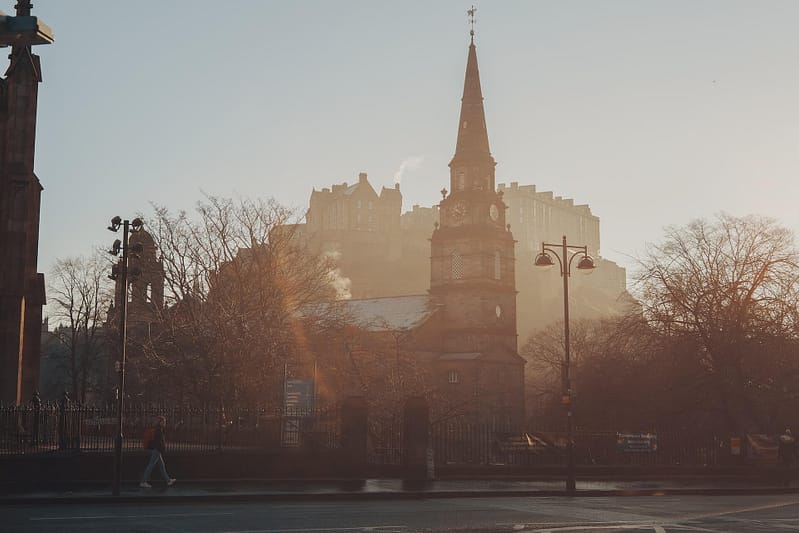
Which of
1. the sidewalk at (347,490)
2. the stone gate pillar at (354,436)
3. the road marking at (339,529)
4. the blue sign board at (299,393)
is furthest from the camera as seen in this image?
the blue sign board at (299,393)

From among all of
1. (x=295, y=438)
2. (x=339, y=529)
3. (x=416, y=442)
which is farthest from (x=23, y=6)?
(x=339, y=529)

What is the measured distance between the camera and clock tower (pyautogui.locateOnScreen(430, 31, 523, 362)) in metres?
87.6

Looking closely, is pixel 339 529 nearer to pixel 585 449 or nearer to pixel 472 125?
pixel 585 449

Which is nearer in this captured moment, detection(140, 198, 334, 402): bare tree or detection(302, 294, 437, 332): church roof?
detection(140, 198, 334, 402): bare tree

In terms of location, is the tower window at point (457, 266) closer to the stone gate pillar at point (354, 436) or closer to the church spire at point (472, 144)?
the church spire at point (472, 144)

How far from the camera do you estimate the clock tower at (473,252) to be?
87.6 meters

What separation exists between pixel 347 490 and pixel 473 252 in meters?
63.7

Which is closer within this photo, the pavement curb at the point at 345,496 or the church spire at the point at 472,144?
the pavement curb at the point at 345,496

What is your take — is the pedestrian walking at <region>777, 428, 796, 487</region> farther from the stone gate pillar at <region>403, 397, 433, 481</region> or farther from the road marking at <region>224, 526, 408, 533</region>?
the road marking at <region>224, 526, 408, 533</region>

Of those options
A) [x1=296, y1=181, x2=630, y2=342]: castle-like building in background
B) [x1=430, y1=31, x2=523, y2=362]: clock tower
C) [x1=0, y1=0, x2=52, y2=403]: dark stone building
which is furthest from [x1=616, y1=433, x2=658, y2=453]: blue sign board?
[x1=296, y1=181, x2=630, y2=342]: castle-like building in background

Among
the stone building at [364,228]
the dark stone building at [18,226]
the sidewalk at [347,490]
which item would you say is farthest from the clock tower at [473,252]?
the stone building at [364,228]

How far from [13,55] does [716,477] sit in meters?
31.0

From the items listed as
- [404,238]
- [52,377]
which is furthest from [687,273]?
[404,238]

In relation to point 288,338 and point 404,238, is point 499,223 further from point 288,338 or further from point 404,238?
point 404,238
